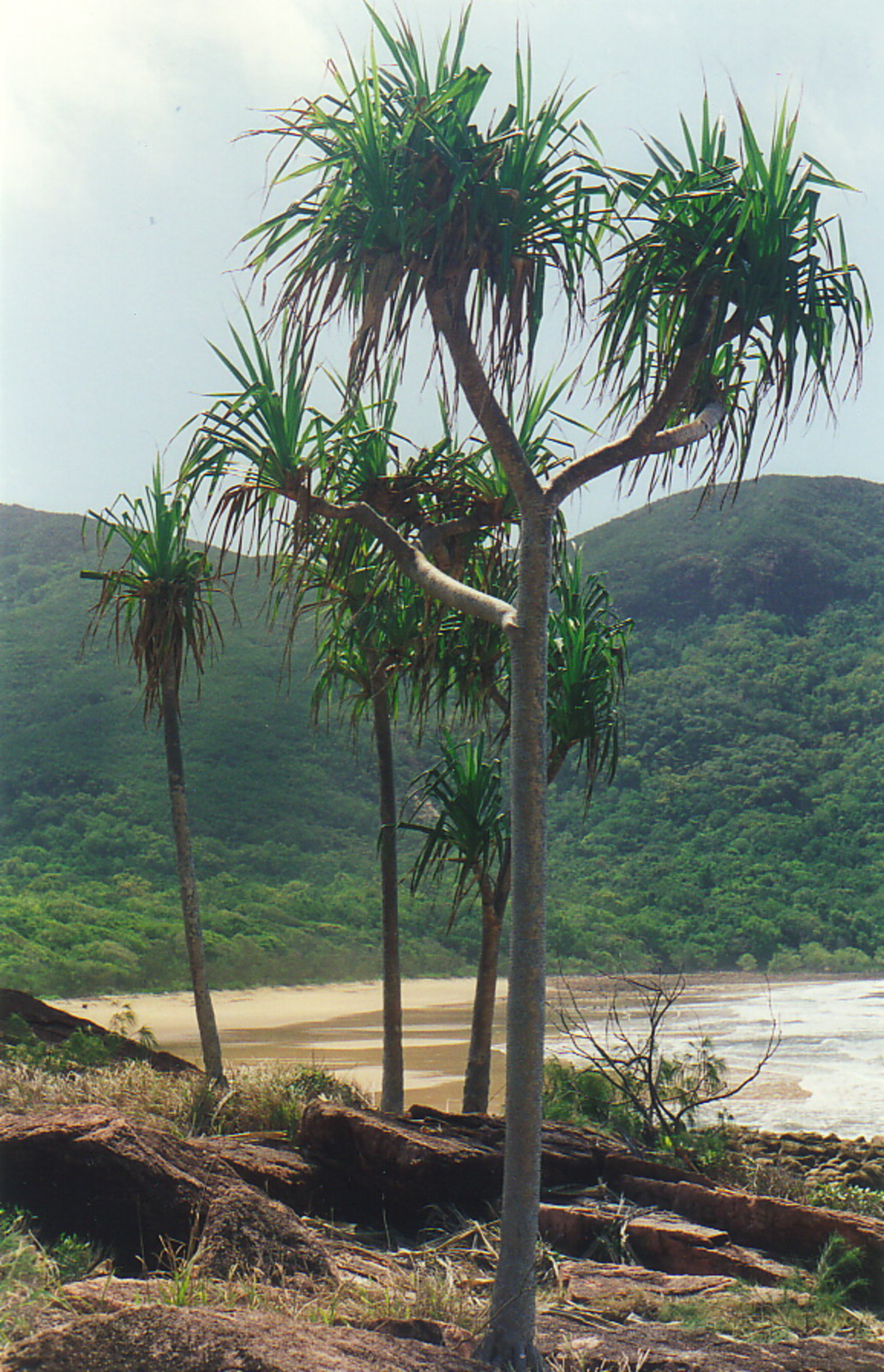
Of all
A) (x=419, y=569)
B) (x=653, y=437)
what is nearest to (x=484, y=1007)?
(x=419, y=569)

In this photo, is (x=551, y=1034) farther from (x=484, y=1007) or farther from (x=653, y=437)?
(x=653, y=437)

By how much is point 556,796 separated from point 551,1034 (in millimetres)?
34121

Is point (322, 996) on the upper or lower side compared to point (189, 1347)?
lower

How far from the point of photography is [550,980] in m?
39.3

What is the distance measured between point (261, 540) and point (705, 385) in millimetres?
2122

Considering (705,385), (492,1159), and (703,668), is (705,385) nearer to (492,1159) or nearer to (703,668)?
(492,1159)

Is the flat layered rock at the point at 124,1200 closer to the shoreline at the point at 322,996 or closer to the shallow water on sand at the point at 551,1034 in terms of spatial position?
the shallow water on sand at the point at 551,1034

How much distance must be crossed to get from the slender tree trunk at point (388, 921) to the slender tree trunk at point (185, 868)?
1.18 metres

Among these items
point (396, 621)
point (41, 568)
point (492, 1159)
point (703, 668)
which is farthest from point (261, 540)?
point (703, 668)

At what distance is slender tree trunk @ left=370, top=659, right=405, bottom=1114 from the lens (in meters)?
7.73

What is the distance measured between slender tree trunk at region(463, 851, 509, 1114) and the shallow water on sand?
2.09 metres

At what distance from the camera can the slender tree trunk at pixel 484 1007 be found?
24.5 feet

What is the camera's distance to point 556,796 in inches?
2362

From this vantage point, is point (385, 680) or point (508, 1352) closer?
point (508, 1352)
